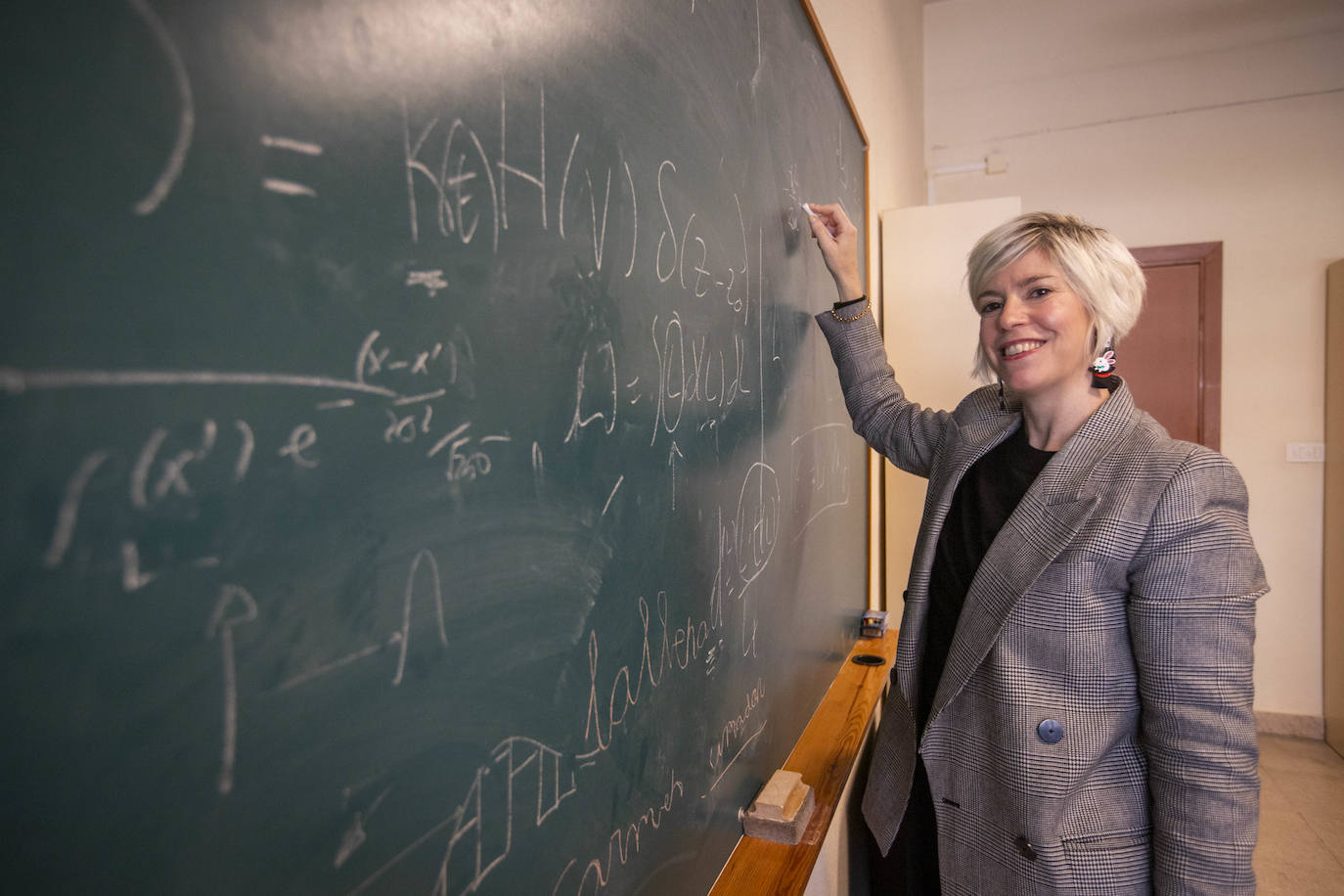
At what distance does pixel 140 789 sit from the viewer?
31 centimetres

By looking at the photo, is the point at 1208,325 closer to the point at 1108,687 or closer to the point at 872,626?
the point at 872,626

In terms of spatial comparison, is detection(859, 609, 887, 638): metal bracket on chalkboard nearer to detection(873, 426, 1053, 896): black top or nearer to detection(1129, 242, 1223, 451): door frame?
detection(873, 426, 1053, 896): black top

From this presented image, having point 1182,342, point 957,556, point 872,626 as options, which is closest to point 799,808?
point 957,556

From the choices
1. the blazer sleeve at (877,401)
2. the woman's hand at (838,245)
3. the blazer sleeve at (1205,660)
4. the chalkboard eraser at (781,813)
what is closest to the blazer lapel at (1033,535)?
the blazer sleeve at (1205,660)

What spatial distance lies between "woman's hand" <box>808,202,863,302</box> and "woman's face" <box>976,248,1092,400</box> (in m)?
0.35

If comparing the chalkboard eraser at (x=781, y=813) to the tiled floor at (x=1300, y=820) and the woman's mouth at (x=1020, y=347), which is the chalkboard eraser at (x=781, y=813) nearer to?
the woman's mouth at (x=1020, y=347)

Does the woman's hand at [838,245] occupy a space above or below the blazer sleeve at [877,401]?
above

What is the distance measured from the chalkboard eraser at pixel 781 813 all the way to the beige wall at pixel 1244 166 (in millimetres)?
3691

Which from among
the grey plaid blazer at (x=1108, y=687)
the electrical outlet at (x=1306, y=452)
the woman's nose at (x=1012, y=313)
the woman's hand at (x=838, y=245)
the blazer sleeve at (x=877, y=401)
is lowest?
the grey plaid blazer at (x=1108, y=687)

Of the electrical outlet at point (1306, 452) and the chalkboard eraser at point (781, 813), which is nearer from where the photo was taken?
the chalkboard eraser at point (781, 813)

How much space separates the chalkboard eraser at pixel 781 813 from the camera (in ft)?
3.53

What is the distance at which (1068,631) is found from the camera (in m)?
0.98

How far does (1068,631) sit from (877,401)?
64cm

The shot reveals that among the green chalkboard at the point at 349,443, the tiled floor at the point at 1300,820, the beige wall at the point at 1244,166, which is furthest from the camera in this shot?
the beige wall at the point at 1244,166
